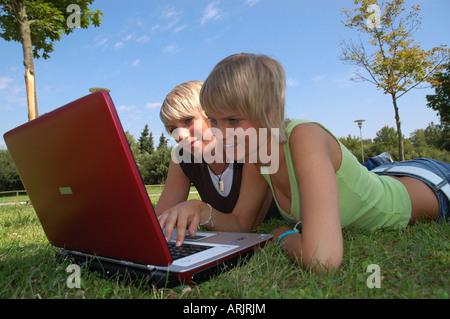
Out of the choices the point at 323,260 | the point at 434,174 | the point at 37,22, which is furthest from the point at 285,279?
the point at 37,22

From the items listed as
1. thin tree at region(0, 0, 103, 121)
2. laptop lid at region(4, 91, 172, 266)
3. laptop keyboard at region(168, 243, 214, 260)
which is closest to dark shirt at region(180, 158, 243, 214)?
laptop keyboard at region(168, 243, 214, 260)

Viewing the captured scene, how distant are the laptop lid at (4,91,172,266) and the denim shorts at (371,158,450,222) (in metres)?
2.16

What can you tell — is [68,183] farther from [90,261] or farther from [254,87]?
[254,87]

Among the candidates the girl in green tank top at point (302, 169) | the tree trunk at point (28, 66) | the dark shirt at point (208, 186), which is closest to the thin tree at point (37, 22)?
the tree trunk at point (28, 66)

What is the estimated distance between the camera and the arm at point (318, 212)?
141 cm

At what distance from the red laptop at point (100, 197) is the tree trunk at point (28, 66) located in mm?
7219

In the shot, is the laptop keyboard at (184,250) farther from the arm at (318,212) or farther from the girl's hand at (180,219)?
the arm at (318,212)

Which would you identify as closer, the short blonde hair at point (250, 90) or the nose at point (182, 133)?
the short blonde hair at point (250, 90)

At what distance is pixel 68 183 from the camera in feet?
4.21

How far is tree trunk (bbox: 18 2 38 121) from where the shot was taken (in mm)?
7645

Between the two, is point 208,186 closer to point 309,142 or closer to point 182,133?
point 182,133

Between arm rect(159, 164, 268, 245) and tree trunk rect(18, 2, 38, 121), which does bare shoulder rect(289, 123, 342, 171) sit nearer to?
arm rect(159, 164, 268, 245)

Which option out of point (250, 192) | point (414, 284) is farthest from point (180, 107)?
point (414, 284)

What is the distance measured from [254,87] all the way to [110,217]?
954mm
